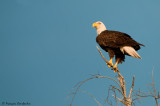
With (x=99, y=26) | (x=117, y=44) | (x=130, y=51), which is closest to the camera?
(x=130, y=51)

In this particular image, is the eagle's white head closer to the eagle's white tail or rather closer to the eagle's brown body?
the eagle's brown body

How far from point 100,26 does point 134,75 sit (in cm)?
361

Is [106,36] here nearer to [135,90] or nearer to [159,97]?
[135,90]

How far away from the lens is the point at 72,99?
13.5ft

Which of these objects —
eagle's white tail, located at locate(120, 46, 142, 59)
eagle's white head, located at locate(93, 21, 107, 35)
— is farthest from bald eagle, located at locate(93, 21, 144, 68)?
eagle's white head, located at locate(93, 21, 107, 35)

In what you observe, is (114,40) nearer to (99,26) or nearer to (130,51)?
(130,51)

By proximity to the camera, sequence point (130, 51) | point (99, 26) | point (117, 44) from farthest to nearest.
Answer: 1. point (99, 26)
2. point (117, 44)
3. point (130, 51)

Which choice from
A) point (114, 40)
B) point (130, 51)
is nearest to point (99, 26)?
point (114, 40)

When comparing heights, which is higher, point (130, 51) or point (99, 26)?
point (99, 26)

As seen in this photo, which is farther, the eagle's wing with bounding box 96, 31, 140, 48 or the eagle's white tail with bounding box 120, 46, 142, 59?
the eagle's wing with bounding box 96, 31, 140, 48

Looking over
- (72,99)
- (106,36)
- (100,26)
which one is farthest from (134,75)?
(100,26)

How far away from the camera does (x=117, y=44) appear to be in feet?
23.0

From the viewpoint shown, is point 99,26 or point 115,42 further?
point 99,26

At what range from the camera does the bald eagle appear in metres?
6.84
